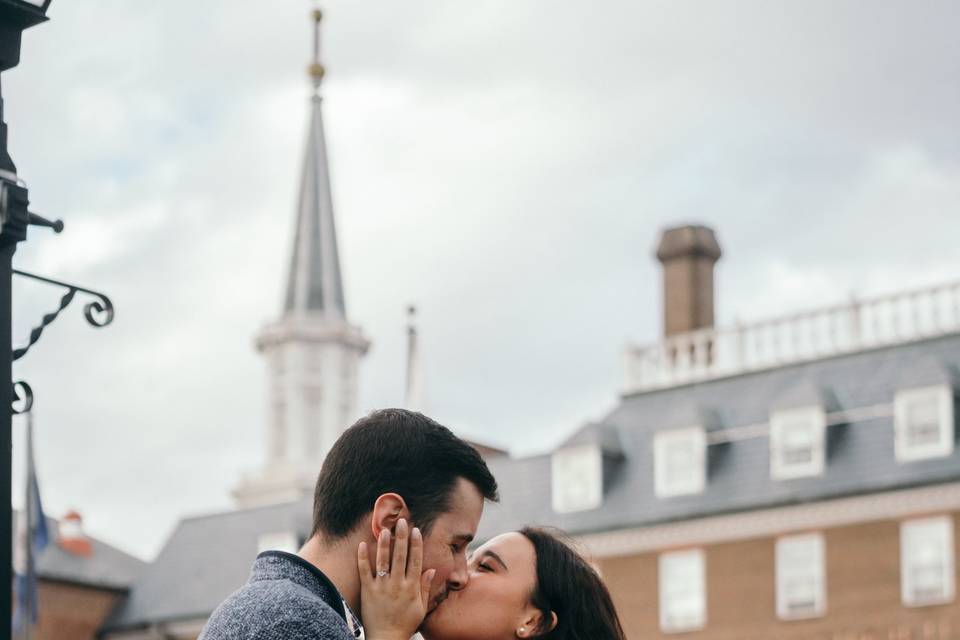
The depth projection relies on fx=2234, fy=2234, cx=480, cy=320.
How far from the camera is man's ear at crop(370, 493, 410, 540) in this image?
5789mm

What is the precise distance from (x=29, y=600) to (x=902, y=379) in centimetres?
1587

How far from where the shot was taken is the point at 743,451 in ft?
139

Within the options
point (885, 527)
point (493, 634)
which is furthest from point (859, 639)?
point (493, 634)

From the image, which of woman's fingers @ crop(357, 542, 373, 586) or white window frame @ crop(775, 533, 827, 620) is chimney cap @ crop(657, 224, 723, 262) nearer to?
white window frame @ crop(775, 533, 827, 620)

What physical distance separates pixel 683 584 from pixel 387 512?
3659 cm

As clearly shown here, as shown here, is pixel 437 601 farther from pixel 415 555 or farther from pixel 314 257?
A: pixel 314 257

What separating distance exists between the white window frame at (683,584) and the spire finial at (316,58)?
49.9 m

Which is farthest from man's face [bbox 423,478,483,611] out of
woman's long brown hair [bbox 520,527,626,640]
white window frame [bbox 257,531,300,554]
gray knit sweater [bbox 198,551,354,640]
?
white window frame [bbox 257,531,300,554]

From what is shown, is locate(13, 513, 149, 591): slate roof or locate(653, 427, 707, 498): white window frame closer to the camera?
locate(653, 427, 707, 498): white window frame

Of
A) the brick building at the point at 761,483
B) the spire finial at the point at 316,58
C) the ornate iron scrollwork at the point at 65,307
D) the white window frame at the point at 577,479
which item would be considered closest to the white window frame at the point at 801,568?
the brick building at the point at 761,483

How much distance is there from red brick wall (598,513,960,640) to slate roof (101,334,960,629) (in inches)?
31.7

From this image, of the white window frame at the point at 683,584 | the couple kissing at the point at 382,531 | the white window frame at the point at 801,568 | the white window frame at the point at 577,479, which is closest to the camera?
the couple kissing at the point at 382,531

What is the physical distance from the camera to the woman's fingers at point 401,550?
19.0 feet

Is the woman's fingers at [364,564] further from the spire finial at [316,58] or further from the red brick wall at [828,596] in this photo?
the spire finial at [316,58]
